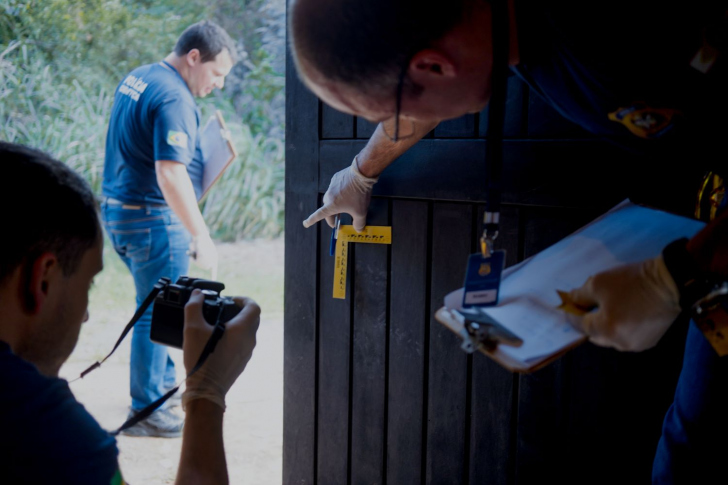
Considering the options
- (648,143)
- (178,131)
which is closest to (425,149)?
(648,143)

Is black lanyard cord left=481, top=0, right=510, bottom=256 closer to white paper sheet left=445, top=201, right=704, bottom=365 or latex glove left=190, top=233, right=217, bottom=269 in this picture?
white paper sheet left=445, top=201, right=704, bottom=365

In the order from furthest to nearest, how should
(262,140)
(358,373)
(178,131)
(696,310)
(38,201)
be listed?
(262,140) < (178,131) < (358,373) < (38,201) < (696,310)

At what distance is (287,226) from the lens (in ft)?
6.83

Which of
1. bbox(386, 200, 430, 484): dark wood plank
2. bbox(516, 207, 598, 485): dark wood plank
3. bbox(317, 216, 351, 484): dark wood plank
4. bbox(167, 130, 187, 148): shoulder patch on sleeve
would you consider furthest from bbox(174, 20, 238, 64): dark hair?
bbox(516, 207, 598, 485): dark wood plank

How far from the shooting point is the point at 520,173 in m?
1.53

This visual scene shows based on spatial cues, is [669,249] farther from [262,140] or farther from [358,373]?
[262,140]

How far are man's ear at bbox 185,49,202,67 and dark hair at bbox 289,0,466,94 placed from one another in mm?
2366

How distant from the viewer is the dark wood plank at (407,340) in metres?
1.76

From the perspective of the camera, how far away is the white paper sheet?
95cm

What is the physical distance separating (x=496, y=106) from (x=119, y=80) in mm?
7817

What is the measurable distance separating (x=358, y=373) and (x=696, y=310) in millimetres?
1172

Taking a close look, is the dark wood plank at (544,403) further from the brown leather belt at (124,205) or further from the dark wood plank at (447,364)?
the brown leather belt at (124,205)

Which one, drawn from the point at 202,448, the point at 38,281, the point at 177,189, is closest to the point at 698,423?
the point at 202,448

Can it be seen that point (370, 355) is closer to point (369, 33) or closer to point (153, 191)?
point (369, 33)
